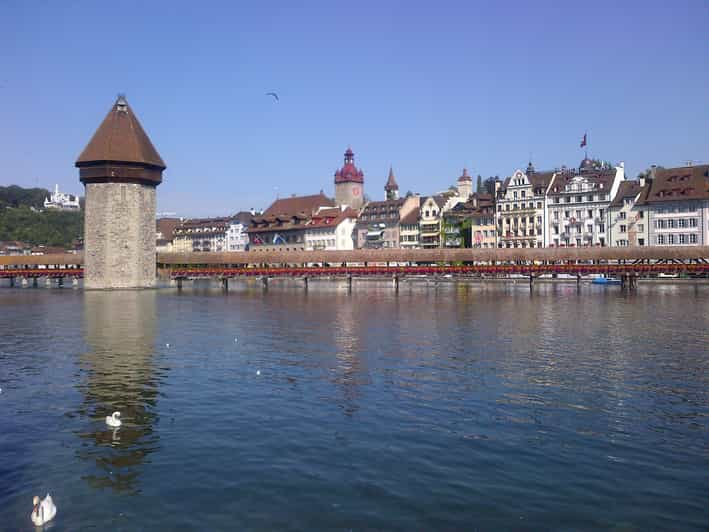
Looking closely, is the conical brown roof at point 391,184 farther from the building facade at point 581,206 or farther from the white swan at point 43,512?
the white swan at point 43,512

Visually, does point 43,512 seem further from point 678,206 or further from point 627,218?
point 627,218

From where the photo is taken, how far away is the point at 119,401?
1545 cm

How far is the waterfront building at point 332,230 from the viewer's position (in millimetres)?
106250

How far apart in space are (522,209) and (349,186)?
132 feet

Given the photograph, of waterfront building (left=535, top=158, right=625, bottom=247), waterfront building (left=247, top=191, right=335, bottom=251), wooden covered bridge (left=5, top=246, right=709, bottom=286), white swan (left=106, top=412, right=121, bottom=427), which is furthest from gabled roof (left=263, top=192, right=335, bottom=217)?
white swan (left=106, top=412, right=121, bottom=427)

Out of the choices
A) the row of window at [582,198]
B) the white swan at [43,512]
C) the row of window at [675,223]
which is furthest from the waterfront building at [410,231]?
the white swan at [43,512]

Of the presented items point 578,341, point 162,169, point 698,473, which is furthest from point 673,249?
point 698,473

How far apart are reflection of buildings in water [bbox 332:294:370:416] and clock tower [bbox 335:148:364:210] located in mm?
84759

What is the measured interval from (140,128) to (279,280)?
32054 millimetres

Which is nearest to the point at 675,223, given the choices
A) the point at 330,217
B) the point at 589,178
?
the point at 589,178

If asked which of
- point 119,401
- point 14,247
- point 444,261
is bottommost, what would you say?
point 119,401

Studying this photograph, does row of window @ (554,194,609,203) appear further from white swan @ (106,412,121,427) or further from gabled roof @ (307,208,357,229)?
white swan @ (106,412,121,427)

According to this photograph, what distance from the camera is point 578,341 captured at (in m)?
25.3

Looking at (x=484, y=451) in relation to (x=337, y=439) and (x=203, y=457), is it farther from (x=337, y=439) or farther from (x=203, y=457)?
(x=203, y=457)
